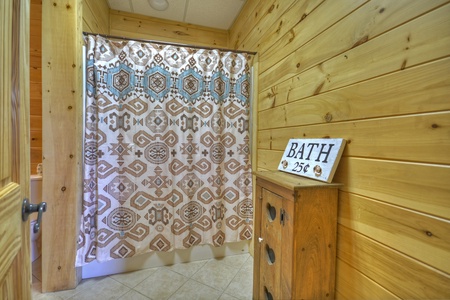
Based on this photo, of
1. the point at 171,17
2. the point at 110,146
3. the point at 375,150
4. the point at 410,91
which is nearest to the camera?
the point at 410,91

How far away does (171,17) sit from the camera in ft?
7.72

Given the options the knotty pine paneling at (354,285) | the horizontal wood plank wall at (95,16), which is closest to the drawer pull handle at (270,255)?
the knotty pine paneling at (354,285)

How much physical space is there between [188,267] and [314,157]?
1.47m

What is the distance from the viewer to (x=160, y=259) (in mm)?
1791

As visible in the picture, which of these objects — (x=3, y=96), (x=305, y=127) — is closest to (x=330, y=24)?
(x=305, y=127)

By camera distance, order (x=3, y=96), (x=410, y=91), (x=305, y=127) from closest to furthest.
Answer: (x=3, y=96) < (x=410, y=91) < (x=305, y=127)

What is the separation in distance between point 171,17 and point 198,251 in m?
2.55

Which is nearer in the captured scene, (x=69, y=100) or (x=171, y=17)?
(x=69, y=100)

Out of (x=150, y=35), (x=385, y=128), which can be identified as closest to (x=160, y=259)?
(x=385, y=128)

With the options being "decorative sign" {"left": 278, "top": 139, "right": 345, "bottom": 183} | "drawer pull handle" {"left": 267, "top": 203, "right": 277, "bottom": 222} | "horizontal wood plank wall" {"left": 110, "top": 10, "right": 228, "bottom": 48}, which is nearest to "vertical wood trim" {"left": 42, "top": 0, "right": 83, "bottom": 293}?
"horizontal wood plank wall" {"left": 110, "top": 10, "right": 228, "bottom": 48}

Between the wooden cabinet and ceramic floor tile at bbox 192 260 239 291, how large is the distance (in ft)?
2.32

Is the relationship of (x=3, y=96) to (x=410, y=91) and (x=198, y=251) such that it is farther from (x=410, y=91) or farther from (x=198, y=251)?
(x=198, y=251)

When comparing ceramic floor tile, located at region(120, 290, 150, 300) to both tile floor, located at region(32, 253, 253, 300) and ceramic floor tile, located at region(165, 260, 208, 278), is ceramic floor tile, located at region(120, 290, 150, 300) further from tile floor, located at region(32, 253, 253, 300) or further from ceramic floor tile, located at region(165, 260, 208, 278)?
ceramic floor tile, located at region(165, 260, 208, 278)

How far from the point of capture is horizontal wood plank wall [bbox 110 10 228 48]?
7.48 ft
